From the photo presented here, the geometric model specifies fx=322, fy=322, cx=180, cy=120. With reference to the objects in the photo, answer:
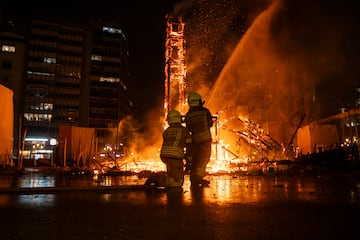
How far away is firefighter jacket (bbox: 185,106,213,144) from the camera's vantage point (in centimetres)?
810

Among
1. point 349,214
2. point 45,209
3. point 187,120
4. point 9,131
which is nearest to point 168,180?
point 187,120

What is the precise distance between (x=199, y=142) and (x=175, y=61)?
73.5 feet

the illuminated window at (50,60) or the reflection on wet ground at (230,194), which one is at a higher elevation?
the illuminated window at (50,60)

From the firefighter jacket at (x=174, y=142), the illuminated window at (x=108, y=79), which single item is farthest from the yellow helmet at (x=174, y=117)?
the illuminated window at (x=108, y=79)

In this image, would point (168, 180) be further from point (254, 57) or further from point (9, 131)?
point (254, 57)

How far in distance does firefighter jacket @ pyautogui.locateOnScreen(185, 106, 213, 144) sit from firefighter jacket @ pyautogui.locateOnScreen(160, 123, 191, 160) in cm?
50

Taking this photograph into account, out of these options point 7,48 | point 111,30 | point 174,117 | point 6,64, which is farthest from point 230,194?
point 111,30

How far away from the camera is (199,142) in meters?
8.12

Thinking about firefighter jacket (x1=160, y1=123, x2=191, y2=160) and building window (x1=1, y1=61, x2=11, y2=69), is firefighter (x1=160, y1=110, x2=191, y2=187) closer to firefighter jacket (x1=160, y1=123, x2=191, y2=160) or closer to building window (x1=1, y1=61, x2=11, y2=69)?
firefighter jacket (x1=160, y1=123, x2=191, y2=160)

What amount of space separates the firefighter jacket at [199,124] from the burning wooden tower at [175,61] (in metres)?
21.3

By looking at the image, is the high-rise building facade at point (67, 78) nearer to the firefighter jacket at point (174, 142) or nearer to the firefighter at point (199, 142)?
the firefighter at point (199, 142)

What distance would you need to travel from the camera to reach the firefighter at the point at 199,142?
812 centimetres

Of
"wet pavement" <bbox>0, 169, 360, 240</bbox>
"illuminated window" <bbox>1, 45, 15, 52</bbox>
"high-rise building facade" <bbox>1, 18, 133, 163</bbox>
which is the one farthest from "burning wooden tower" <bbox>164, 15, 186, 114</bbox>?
"illuminated window" <bbox>1, 45, 15, 52</bbox>

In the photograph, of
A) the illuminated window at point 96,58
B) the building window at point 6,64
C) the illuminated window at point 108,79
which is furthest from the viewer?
the illuminated window at point 108,79
